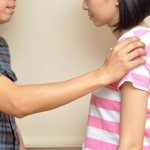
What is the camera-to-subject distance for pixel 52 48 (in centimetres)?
155

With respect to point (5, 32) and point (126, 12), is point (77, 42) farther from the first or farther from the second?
point (126, 12)

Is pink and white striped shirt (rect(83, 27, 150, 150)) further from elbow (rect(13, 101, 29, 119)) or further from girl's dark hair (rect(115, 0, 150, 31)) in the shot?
elbow (rect(13, 101, 29, 119))

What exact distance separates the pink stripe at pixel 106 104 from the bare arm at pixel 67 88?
4.0 inches

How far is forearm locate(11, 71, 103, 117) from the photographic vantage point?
965 millimetres

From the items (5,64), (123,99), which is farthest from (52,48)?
(123,99)

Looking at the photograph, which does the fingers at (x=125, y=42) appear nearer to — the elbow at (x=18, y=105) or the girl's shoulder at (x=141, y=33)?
the girl's shoulder at (x=141, y=33)

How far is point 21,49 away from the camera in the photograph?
1549 millimetres

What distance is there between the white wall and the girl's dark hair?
1.57 ft

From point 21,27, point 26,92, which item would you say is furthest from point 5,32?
point 26,92

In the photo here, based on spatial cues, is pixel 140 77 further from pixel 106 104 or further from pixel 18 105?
pixel 18 105

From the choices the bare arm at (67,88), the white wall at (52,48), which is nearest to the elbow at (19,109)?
the bare arm at (67,88)

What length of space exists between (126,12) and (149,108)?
305mm

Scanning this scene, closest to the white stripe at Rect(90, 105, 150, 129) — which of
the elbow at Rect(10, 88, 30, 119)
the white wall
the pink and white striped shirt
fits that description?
the pink and white striped shirt

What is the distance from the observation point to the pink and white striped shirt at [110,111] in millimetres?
951
